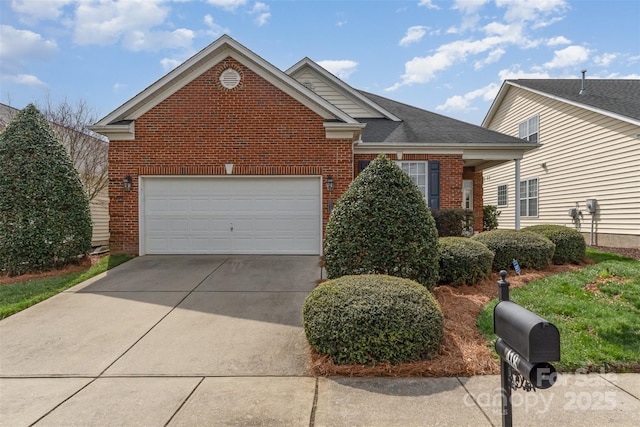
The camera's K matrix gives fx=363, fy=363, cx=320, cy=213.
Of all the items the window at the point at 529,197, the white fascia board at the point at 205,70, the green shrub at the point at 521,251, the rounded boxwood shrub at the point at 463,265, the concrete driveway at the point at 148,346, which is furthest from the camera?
the window at the point at 529,197

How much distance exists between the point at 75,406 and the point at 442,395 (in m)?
3.28

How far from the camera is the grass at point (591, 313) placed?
388 centimetres

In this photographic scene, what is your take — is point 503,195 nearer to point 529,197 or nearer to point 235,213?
point 529,197

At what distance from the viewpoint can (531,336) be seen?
1860mm

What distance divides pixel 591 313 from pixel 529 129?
1370cm

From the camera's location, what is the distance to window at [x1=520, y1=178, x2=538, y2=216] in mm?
15961

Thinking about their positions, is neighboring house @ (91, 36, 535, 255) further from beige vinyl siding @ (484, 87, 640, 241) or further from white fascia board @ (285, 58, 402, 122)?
beige vinyl siding @ (484, 87, 640, 241)

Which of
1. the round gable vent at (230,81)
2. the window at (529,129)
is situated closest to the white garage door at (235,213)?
the round gable vent at (230,81)

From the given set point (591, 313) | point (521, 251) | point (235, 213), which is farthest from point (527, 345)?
point (235, 213)

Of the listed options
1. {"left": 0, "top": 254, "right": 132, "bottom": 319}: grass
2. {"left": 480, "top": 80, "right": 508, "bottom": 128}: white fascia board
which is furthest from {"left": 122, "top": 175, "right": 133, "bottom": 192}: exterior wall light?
{"left": 480, "top": 80, "right": 508, "bottom": 128}: white fascia board

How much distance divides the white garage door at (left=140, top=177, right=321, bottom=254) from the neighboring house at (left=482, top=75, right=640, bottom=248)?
23.8 feet

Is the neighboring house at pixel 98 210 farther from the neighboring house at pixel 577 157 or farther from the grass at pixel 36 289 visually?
the neighboring house at pixel 577 157

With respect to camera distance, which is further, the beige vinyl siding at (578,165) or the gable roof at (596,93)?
the gable roof at (596,93)

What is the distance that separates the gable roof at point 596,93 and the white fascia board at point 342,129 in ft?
27.3
